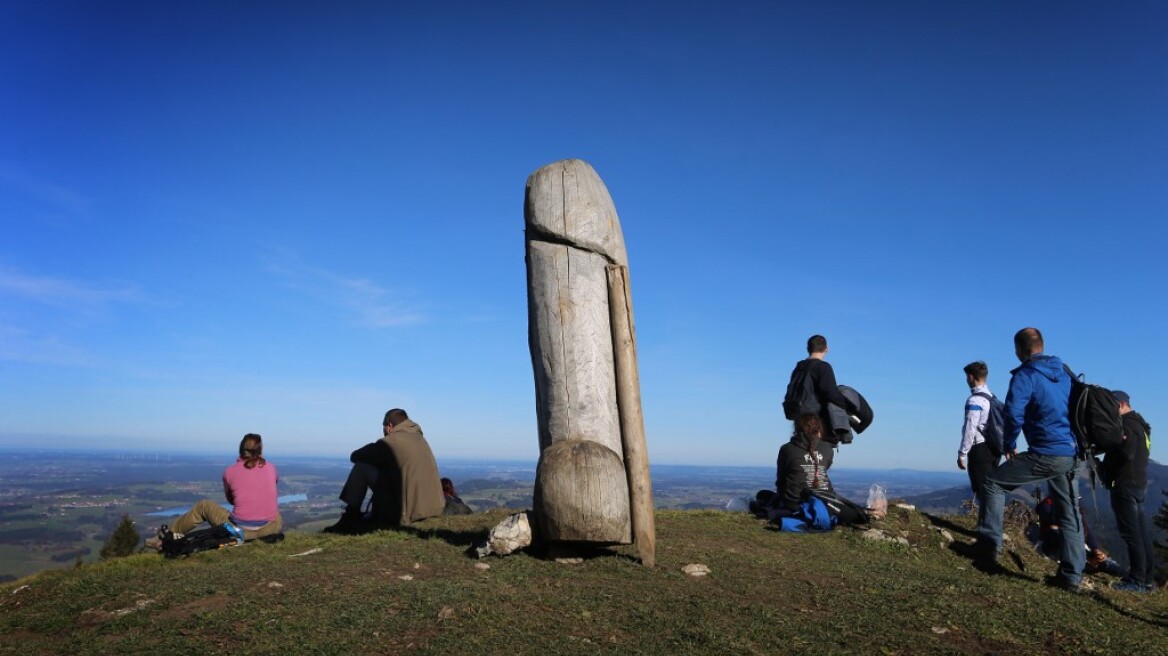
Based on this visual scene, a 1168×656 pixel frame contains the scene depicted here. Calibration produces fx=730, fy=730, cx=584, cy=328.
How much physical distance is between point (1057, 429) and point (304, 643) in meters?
7.46

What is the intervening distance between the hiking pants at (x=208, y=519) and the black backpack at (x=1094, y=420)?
33.3 feet

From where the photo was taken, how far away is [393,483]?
38.7 feet

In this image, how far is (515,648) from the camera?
512cm

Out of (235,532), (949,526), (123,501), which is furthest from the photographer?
(123,501)

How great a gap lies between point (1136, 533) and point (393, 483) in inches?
398

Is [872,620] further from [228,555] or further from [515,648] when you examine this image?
[228,555]

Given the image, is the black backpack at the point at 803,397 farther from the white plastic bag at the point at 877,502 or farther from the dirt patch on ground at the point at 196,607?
the dirt patch on ground at the point at 196,607

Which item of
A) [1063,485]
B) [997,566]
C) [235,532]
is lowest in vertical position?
[997,566]

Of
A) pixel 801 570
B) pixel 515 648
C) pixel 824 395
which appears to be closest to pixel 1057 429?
pixel 801 570

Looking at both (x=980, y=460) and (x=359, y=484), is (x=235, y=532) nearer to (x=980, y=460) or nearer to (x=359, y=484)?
(x=359, y=484)

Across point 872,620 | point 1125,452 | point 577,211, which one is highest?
point 577,211

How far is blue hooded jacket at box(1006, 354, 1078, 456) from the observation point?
766 centimetres

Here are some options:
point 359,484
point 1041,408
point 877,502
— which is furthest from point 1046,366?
point 359,484

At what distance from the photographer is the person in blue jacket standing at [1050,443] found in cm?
767
